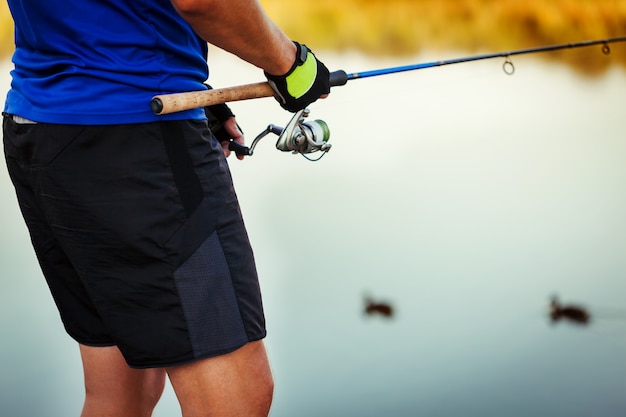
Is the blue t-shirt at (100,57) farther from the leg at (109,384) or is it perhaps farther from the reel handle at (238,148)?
the leg at (109,384)

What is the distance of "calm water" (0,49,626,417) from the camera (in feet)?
6.96

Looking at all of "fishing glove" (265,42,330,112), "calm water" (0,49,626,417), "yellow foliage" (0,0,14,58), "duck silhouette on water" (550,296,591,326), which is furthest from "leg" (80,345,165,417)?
"yellow foliage" (0,0,14,58)

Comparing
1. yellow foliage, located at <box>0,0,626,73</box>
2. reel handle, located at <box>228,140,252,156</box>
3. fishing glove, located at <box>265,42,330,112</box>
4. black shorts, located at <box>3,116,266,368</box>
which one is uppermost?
yellow foliage, located at <box>0,0,626,73</box>

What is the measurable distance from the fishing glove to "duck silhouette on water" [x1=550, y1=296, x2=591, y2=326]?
1521 millimetres

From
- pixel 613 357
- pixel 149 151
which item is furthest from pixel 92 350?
pixel 613 357

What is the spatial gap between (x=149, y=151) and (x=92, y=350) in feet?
1.35

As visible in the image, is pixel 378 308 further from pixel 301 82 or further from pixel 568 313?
pixel 301 82

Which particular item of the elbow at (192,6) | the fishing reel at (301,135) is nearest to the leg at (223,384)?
the fishing reel at (301,135)

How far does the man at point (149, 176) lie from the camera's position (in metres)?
1.00

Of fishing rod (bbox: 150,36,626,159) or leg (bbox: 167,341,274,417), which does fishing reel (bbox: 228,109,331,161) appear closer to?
fishing rod (bbox: 150,36,626,159)

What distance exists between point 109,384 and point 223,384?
30 cm

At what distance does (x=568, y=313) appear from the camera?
2492 millimetres

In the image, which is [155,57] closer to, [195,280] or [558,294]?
[195,280]

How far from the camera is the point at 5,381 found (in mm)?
2111
